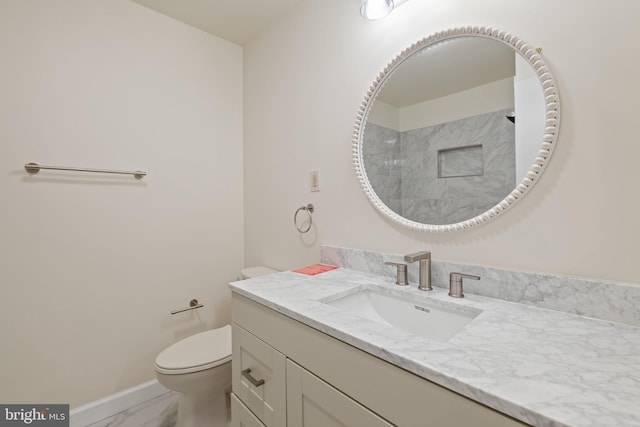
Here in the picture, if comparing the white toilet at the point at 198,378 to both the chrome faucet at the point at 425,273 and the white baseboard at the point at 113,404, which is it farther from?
the chrome faucet at the point at 425,273

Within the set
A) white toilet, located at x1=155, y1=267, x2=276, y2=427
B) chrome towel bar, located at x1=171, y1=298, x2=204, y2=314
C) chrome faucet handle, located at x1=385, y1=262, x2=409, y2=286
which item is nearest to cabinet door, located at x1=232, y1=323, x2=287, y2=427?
white toilet, located at x1=155, y1=267, x2=276, y2=427

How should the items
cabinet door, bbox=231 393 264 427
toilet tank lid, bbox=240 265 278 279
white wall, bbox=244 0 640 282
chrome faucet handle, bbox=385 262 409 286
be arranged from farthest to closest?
1. toilet tank lid, bbox=240 265 278 279
2. chrome faucet handle, bbox=385 262 409 286
3. cabinet door, bbox=231 393 264 427
4. white wall, bbox=244 0 640 282

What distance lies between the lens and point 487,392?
0.43 metres

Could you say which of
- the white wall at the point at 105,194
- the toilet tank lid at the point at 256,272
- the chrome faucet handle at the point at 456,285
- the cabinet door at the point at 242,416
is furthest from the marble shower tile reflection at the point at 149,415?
the chrome faucet handle at the point at 456,285

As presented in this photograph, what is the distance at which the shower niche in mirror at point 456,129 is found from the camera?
830 millimetres

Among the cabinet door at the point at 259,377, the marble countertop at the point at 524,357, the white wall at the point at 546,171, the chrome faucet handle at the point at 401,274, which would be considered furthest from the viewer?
the chrome faucet handle at the point at 401,274

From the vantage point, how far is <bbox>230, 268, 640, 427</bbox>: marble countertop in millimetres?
401

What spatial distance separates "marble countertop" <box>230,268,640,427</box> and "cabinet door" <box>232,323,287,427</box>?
0.58ft

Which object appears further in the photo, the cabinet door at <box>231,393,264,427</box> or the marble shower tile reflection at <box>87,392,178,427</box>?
the marble shower tile reflection at <box>87,392,178,427</box>

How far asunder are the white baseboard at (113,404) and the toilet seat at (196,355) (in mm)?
452

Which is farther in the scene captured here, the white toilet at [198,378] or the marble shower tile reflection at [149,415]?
the marble shower tile reflection at [149,415]

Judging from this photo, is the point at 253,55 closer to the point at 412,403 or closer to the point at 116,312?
the point at 116,312

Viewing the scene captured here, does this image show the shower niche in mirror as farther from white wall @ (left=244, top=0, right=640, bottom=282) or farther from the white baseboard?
the white baseboard

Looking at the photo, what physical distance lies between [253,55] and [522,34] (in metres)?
1.67
